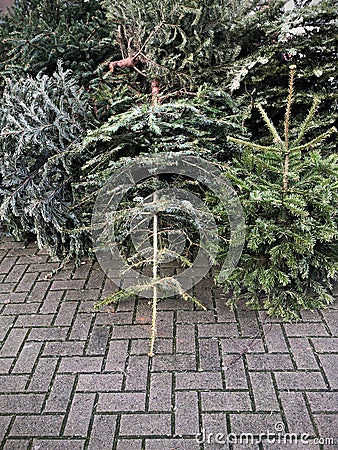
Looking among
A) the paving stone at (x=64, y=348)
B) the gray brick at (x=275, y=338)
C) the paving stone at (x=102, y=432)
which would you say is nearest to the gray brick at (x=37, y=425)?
the paving stone at (x=102, y=432)

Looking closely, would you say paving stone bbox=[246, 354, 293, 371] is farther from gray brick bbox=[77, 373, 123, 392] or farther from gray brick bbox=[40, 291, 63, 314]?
gray brick bbox=[40, 291, 63, 314]

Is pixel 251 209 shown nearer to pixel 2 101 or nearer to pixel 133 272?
pixel 133 272

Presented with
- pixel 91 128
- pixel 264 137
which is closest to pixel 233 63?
pixel 264 137

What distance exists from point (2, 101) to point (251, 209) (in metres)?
2.10

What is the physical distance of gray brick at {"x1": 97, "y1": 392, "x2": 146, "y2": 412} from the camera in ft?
7.20

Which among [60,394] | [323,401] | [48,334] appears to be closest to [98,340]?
[48,334]

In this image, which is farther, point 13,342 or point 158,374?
point 13,342

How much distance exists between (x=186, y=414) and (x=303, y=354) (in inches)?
30.7

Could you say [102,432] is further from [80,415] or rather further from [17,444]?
[17,444]

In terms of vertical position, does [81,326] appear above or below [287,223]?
below

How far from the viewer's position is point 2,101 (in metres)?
3.43

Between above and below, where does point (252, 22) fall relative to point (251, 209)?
above

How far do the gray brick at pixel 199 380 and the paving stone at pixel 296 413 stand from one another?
34 centimetres

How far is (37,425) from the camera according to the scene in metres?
2.13
